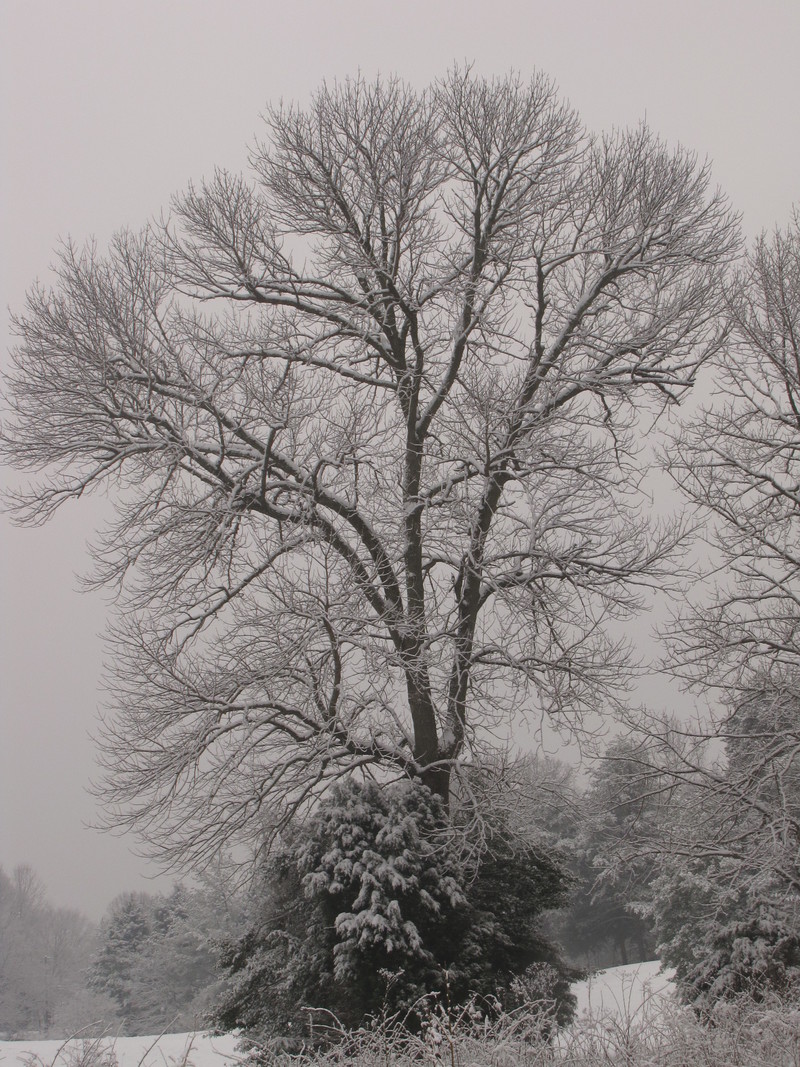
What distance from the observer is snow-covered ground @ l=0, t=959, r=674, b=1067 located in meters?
3.82

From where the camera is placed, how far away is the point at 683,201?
33.6ft

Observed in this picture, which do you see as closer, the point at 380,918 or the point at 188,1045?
the point at 188,1045

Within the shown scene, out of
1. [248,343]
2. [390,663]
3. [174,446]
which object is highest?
[248,343]

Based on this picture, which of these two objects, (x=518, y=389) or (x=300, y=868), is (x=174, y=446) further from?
(x=300, y=868)

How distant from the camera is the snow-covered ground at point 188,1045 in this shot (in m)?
3.82

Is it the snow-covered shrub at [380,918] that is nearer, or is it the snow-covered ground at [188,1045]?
the snow-covered ground at [188,1045]

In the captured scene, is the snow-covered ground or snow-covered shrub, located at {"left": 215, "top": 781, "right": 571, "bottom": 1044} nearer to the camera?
the snow-covered ground

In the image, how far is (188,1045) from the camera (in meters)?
3.49

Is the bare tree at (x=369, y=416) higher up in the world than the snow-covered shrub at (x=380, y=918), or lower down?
higher up

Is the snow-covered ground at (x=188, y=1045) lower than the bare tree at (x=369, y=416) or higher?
lower

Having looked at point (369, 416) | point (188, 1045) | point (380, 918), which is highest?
point (369, 416)

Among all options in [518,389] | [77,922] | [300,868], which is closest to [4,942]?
[77,922]

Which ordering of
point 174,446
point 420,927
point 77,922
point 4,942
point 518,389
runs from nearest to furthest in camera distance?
1. point 420,927
2. point 174,446
3. point 518,389
4. point 4,942
5. point 77,922

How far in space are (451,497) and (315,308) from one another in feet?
10.2
